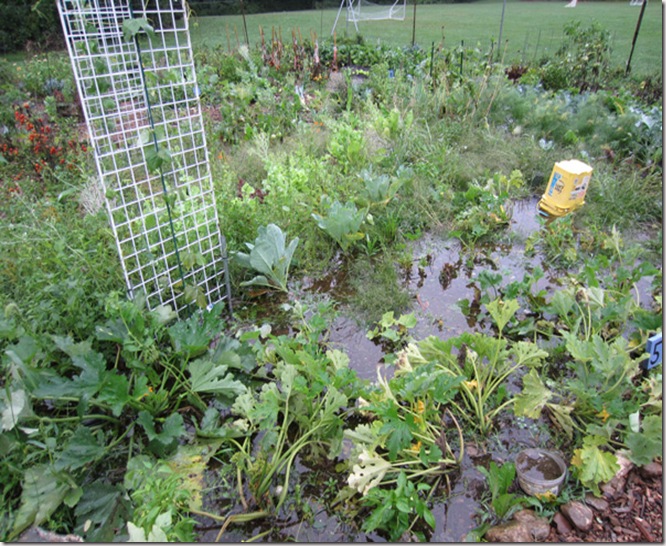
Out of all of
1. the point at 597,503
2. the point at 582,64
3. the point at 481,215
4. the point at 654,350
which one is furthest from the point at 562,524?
the point at 582,64

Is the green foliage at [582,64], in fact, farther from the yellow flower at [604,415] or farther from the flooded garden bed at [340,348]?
the yellow flower at [604,415]

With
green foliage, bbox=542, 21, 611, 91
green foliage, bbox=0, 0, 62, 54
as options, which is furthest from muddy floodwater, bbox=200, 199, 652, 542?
green foliage, bbox=0, 0, 62, 54

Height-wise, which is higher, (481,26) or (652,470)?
(481,26)

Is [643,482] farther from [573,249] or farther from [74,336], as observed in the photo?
[74,336]

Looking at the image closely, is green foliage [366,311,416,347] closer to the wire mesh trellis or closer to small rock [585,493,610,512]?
the wire mesh trellis

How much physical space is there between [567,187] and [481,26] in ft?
42.3

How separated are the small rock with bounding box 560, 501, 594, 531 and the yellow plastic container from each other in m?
2.14

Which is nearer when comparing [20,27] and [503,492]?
[503,492]

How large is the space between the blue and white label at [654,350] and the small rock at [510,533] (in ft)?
2.99

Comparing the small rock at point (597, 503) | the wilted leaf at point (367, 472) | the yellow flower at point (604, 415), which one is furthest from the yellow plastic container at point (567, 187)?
the wilted leaf at point (367, 472)

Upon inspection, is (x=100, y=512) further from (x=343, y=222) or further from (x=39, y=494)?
(x=343, y=222)

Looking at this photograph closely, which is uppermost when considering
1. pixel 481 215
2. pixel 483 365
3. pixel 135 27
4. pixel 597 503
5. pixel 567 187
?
pixel 135 27

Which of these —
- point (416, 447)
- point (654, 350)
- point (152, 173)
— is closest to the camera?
point (416, 447)

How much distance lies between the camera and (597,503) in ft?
5.36
